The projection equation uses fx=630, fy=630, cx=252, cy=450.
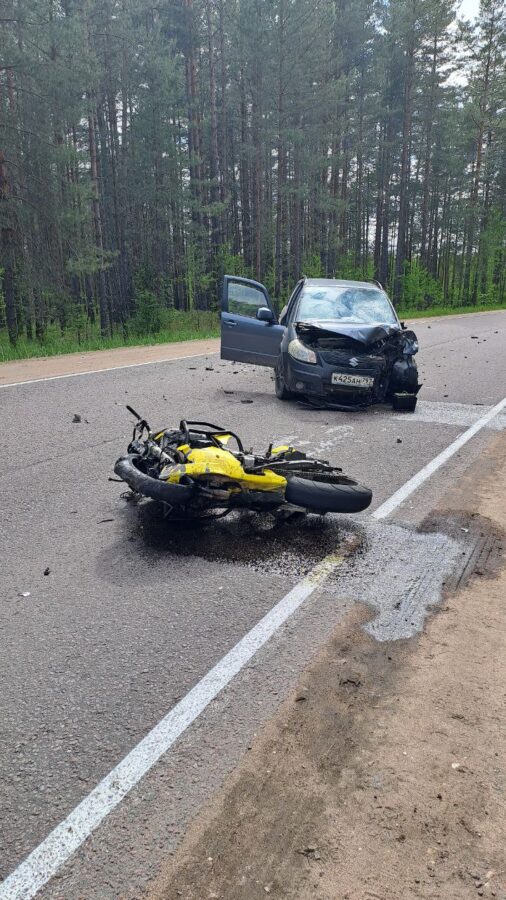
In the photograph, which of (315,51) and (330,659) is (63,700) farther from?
(315,51)

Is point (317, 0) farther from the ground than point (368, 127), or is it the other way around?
point (317, 0)

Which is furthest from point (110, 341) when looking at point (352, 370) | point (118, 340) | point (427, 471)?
point (427, 471)

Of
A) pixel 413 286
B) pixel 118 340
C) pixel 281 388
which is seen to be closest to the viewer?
pixel 281 388

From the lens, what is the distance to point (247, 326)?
1088 centimetres

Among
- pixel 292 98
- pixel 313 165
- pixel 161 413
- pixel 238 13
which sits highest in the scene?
pixel 238 13

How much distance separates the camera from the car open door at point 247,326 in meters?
10.7

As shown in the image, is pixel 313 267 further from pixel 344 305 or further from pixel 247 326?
pixel 344 305

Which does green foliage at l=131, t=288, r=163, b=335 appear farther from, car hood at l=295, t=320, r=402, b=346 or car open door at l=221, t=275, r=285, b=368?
car hood at l=295, t=320, r=402, b=346

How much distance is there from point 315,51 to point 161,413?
31378 mm

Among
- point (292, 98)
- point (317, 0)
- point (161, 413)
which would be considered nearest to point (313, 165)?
point (292, 98)

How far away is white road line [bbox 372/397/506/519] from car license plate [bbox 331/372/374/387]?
5.24ft

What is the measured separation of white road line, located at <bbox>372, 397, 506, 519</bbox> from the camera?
5.21 meters

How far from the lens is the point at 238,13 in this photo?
31.9m

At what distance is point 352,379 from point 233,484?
4948 millimetres
